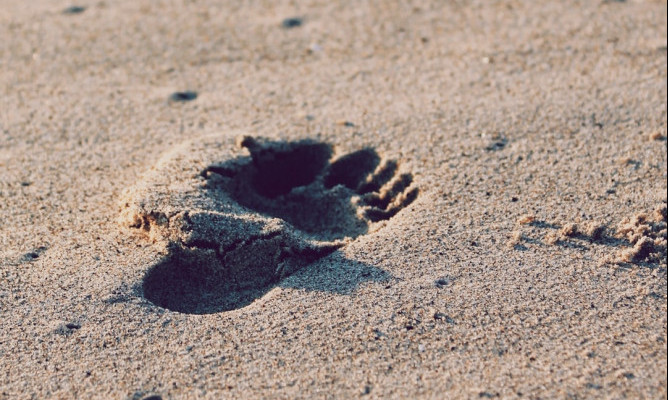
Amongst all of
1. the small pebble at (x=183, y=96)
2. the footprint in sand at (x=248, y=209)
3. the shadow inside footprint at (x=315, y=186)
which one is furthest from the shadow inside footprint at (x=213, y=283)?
the small pebble at (x=183, y=96)

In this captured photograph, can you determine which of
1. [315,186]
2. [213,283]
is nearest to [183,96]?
[315,186]

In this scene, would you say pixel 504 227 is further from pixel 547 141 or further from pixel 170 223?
pixel 170 223

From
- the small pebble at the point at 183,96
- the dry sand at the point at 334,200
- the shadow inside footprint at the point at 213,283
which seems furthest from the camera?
the small pebble at the point at 183,96

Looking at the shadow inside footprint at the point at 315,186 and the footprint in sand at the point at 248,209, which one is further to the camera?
the shadow inside footprint at the point at 315,186

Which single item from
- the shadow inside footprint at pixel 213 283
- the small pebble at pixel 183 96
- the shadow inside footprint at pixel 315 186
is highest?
the small pebble at pixel 183 96

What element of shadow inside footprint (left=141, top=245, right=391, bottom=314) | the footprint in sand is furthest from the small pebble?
shadow inside footprint (left=141, top=245, right=391, bottom=314)

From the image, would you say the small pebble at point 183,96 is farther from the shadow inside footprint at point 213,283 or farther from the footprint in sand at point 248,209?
the shadow inside footprint at point 213,283

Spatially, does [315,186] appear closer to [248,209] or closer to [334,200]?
[334,200]

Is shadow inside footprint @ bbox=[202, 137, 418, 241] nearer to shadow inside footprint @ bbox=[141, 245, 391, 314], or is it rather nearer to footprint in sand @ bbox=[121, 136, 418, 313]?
footprint in sand @ bbox=[121, 136, 418, 313]
